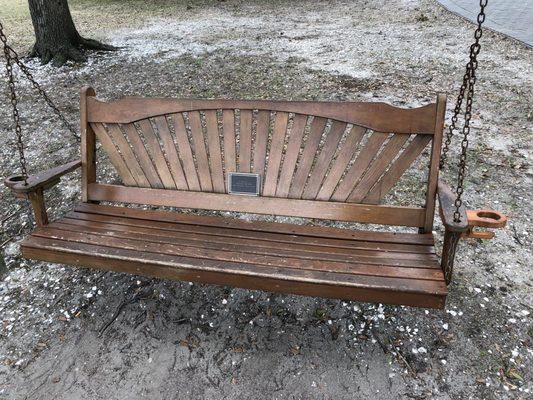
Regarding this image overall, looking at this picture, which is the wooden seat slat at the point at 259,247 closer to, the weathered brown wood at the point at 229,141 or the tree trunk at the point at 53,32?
the weathered brown wood at the point at 229,141

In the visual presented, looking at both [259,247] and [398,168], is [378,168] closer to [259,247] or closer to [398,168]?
[398,168]

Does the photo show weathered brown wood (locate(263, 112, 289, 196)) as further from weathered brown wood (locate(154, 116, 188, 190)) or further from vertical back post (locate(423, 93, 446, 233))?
vertical back post (locate(423, 93, 446, 233))

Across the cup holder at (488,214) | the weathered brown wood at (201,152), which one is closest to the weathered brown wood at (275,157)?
the weathered brown wood at (201,152)

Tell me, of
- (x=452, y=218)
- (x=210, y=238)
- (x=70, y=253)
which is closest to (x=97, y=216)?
(x=70, y=253)

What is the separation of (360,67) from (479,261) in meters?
4.59

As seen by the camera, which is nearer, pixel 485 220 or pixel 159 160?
pixel 485 220

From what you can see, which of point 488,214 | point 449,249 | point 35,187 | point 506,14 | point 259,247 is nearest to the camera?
point 449,249

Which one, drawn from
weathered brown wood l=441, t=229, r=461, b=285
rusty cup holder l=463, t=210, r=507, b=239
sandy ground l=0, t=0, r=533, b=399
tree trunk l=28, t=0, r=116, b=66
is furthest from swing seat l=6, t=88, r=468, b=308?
tree trunk l=28, t=0, r=116, b=66

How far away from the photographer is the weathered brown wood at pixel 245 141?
9.16 ft

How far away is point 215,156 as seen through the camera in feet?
9.37

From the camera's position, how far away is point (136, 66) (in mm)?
7281

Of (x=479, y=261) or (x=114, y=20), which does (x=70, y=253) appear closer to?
(x=479, y=261)

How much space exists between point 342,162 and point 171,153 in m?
1.13

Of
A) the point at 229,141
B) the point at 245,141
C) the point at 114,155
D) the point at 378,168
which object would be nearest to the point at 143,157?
the point at 114,155
